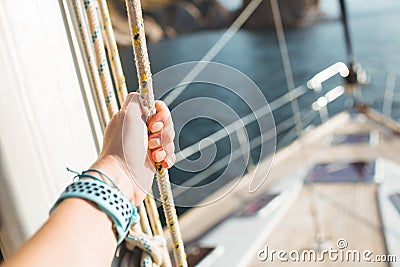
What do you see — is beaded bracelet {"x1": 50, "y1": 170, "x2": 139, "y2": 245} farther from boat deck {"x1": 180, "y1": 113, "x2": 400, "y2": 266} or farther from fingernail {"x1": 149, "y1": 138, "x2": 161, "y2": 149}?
boat deck {"x1": 180, "y1": 113, "x2": 400, "y2": 266}

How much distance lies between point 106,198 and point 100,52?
9.5 inches

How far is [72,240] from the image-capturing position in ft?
1.13

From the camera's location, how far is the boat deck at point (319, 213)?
123 cm

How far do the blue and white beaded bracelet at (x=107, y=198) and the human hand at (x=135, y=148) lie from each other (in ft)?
0.07

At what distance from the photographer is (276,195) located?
1604 millimetres

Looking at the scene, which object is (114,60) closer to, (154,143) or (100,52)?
(100,52)

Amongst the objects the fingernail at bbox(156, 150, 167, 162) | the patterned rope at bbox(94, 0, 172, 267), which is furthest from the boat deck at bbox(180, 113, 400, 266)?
the fingernail at bbox(156, 150, 167, 162)

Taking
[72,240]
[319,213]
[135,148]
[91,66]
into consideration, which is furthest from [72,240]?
[319,213]

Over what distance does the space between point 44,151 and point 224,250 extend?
2.68ft

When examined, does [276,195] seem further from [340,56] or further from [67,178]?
[340,56]

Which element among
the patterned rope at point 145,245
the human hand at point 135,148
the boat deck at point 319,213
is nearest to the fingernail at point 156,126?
the human hand at point 135,148

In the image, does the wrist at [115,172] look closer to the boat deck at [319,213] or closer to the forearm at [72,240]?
the forearm at [72,240]

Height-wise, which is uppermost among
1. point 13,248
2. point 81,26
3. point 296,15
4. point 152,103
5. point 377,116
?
point 296,15

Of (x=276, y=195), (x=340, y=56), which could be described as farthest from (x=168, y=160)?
(x=340, y=56)
